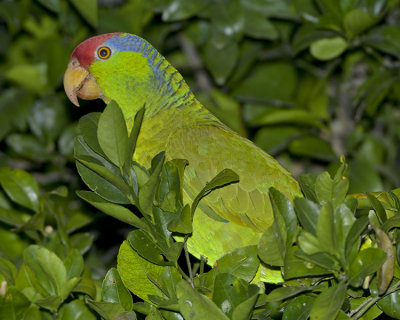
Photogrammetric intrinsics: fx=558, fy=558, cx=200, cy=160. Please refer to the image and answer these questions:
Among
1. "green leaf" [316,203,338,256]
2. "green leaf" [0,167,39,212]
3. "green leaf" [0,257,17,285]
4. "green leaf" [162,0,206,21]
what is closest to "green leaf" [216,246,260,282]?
"green leaf" [316,203,338,256]

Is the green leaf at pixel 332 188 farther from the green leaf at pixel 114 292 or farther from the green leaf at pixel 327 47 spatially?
the green leaf at pixel 327 47

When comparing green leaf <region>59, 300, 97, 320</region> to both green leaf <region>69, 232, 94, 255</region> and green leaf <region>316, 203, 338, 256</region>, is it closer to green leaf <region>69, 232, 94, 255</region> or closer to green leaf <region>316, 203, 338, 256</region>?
green leaf <region>69, 232, 94, 255</region>

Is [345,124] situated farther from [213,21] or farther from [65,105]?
[65,105]

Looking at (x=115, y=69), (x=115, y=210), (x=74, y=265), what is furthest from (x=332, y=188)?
(x=115, y=69)

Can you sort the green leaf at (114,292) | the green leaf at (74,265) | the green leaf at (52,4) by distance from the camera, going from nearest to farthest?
the green leaf at (114,292) < the green leaf at (74,265) < the green leaf at (52,4)

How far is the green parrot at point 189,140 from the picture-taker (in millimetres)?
1497

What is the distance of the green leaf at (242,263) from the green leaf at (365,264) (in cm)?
21

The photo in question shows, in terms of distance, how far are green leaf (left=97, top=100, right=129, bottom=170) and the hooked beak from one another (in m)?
0.55

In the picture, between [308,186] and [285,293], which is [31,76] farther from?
[285,293]

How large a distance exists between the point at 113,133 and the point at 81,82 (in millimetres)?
576

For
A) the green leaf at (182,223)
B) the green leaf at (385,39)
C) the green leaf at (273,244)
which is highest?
the green leaf at (182,223)

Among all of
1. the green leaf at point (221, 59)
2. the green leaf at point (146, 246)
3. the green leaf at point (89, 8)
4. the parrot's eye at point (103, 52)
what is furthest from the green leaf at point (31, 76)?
the green leaf at point (146, 246)

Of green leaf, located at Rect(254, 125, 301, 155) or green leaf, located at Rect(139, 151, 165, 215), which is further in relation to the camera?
green leaf, located at Rect(254, 125, 301, 155)

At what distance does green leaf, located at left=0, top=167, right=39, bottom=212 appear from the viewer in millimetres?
1607
